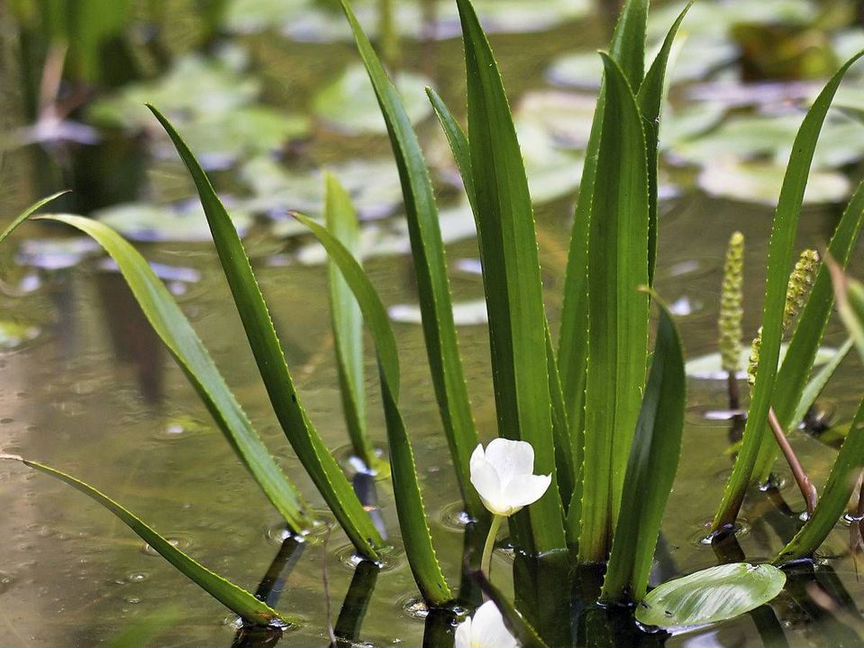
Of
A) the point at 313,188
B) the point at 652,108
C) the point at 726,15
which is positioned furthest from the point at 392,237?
the point at 726,15

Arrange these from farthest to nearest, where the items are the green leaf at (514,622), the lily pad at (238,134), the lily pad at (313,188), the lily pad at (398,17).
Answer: the lily pad at (398,17)
the lily pad at (238,134)
the lily pad at (313,188)
the green leaf at (514,622)

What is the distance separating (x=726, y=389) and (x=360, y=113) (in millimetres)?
1024

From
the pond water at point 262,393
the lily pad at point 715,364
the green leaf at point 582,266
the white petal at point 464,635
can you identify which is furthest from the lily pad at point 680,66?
the white petal at point 464,635

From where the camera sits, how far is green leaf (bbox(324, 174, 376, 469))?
93cm

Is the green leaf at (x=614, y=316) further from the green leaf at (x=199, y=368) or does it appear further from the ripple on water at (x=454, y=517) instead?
the green leaf at (x=199, y=368)

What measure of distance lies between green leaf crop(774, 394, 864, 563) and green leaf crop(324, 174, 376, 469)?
367 millimetres

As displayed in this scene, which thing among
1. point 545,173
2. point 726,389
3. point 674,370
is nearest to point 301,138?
point 545,173

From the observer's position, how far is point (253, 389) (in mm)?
1116

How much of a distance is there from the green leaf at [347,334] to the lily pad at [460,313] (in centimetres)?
24

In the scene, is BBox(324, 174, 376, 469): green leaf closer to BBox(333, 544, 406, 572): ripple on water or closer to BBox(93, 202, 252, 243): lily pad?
BBox(333, 544, 406, 572): ripple on water

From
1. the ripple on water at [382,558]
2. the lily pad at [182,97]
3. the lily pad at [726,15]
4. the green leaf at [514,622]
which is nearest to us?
the green leaf at [514,622]

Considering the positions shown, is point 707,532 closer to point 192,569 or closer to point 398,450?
point 398,450

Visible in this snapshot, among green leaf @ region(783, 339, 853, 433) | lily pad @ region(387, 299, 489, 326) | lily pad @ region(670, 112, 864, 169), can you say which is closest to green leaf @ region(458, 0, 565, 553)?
green leaf @ region(783, 339, 853, 433)

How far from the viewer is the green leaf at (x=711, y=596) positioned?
0.68m
